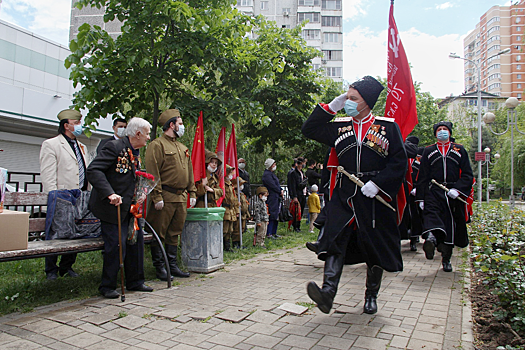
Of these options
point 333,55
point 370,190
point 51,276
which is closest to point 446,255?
point 370,190

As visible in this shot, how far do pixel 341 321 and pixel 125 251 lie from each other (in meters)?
2.54

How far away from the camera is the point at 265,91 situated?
40.6 ft

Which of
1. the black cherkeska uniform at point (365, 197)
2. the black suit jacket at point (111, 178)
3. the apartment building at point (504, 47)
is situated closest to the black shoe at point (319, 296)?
the black cherkeska uniform at point (365, 197)

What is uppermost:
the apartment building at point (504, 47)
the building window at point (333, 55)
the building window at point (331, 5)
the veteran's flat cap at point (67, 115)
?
the apartment building at point (504, 47)

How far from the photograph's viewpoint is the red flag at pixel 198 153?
7027 millimetres

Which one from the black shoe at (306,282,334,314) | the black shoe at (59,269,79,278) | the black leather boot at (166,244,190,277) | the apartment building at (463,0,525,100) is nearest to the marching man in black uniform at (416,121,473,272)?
the black shoe at (306,282,334,314)

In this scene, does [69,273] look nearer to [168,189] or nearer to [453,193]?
[168,189]

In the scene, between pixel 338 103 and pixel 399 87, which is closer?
pixel 338 103

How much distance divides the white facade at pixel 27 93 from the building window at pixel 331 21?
46378mm

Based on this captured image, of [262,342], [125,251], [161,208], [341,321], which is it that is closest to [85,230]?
[125,251]

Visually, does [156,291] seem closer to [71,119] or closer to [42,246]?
[42,246]

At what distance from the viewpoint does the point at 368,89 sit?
13.3 feet

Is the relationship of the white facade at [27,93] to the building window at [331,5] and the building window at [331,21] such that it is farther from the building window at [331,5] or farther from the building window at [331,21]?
the building window at [331,5]

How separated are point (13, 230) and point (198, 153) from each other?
11.7 ft
